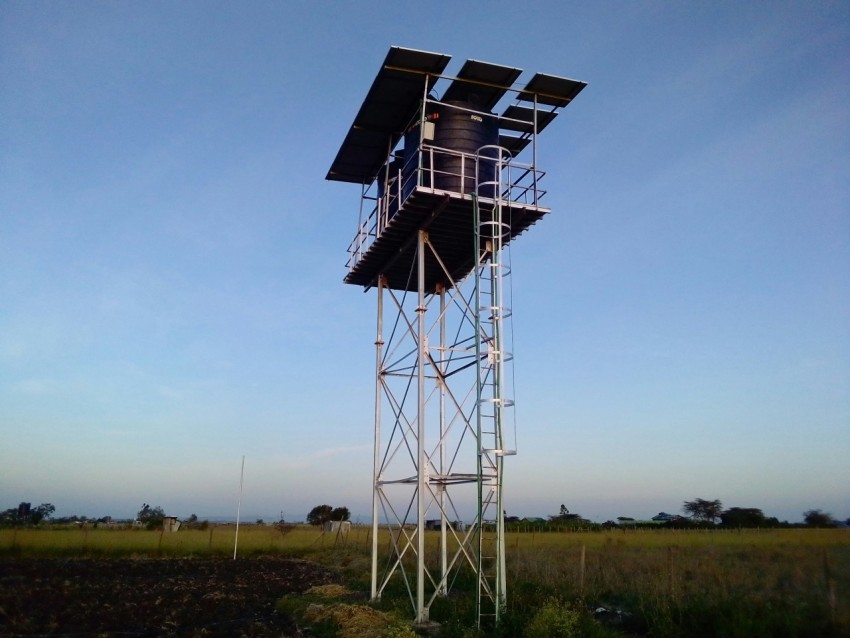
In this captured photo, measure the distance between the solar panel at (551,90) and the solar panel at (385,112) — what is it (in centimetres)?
249

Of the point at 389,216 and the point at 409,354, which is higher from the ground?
the point at 389,216

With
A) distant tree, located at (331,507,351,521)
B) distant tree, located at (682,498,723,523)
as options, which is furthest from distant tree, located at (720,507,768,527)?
distant tree, located at (331,507,351,521)

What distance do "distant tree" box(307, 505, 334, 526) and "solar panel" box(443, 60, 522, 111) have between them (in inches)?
3027

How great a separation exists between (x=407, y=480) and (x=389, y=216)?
732 cm

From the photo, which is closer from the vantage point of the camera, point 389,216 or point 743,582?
point 743,582

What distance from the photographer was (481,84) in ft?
56.7

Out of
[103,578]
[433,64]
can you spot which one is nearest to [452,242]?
[433,64]

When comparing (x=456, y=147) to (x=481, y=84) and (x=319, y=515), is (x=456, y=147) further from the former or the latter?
(x=319, y=515)

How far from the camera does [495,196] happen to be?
16750 millimetres

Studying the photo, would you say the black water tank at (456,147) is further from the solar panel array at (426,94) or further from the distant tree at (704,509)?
the distant tree at (704,509)

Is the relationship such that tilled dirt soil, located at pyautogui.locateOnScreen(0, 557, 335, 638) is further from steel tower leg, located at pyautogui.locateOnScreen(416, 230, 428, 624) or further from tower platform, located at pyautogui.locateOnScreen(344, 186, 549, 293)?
tower platform, located at pyautogui.locateOnScreen(344, 186, 549, 293)

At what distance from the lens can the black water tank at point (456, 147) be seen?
672 inches

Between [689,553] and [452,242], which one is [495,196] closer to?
[452,242]

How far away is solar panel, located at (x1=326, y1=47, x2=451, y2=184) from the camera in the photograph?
16.5 meters
